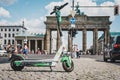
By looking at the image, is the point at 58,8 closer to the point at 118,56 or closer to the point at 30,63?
the point at 30,63

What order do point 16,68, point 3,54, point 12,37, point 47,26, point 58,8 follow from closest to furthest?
point 58,8, point 16,68, point 3,54, point 47,26, point 12,37

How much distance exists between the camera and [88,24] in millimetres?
121625

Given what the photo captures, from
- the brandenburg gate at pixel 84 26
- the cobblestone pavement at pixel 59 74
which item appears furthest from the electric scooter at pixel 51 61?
the brandenburg gate at pixel 84 26

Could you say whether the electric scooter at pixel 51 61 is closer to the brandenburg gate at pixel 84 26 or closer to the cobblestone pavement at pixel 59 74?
the cobblestone pavement at pixel 59 74

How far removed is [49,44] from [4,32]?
6958 centimetres

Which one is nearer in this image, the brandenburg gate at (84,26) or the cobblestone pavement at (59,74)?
the cobblestone pavement at (59,74)

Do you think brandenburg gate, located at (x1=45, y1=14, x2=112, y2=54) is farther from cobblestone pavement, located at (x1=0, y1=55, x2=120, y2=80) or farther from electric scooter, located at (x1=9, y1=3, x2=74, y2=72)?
electric scooter, located at (x1=9, y1=3, x2=74, y2=72)

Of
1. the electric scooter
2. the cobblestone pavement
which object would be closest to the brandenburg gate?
the cobblestone pavement

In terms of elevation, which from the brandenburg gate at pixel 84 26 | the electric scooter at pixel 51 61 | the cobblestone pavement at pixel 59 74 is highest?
the brandenburg gate at pixel 84 26

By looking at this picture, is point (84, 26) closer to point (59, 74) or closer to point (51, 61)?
point (51, 61)

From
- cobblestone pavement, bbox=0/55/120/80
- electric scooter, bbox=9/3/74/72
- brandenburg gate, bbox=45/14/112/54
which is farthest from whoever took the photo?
brandenburg gate, bbox=45/14/112/54

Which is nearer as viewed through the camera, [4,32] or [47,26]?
[47,26]

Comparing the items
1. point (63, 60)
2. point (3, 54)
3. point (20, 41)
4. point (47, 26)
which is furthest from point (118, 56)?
point (20, 41)

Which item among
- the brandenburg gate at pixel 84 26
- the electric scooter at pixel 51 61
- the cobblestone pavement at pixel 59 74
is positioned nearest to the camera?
the cobblestone pavement at pixel 59 74
